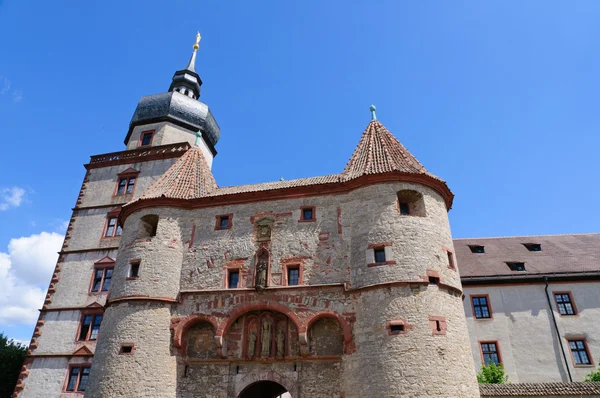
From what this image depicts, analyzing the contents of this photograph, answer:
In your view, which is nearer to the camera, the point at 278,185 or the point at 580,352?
the point at 278,185

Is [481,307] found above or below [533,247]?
below

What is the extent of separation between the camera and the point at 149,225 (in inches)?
721

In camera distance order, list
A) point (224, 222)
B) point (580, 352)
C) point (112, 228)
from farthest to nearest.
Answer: point (112, 228), point (580, 352), point (224, 222)

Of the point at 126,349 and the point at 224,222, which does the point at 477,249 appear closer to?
the point at 224,222

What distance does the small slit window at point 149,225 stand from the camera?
18.0 meters

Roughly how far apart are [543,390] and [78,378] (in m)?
18.7

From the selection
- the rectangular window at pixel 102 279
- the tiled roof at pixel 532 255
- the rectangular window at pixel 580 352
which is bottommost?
the rectangular window at pixel 580 352

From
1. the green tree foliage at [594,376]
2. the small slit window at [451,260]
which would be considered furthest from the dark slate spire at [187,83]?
the green tree foliage at [594,376]

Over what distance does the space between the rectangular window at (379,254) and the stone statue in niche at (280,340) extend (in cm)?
405

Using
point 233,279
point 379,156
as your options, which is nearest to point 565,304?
point 379,156

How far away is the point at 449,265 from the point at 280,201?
6810mm

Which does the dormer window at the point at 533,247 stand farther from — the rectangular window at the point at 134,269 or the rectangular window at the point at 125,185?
the rectangular window at the point at 125,185

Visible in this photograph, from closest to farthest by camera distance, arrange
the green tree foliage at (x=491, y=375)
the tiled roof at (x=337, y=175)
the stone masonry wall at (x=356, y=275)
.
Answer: the stone masonry wall at (x=356, y=275) < the tiled roof at (x=337, y=175) < the green tree foliage at (x=491, y=375)

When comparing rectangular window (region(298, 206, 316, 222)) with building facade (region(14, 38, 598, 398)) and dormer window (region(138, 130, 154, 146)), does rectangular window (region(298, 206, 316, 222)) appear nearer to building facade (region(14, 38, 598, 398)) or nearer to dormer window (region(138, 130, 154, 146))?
building facade (region(14, 38, 598, 398))
